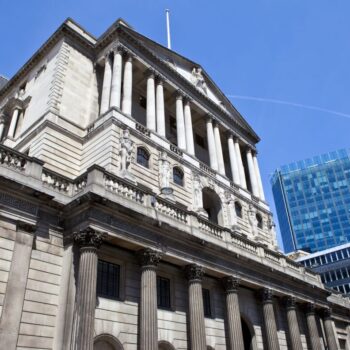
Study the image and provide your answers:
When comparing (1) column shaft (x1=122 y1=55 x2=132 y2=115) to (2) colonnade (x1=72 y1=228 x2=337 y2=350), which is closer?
(2) colonnade (x1=72 y1=228 x2=337 y2=350)

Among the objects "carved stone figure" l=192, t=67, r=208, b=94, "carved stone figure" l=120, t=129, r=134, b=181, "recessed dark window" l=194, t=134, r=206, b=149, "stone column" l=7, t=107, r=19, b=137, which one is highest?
"carved stone figure" l=192, t=67, r=208, b=94

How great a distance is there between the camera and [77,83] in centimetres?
3097

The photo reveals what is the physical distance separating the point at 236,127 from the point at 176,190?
17040 millimetres

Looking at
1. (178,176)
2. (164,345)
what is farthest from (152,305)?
(178,176)

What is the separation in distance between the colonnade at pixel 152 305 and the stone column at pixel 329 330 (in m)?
6.82

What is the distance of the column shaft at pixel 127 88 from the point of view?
29.5 m

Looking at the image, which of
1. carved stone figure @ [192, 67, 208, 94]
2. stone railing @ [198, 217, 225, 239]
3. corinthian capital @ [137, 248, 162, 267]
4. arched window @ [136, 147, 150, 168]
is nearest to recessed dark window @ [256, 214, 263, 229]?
stone railing @ [198, 217, 225, 239]

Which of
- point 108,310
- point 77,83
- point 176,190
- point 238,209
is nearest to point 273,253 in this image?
point 238,209

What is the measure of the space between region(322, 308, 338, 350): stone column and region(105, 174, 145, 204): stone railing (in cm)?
2229

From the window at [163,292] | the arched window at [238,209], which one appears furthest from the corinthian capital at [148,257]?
the arched window at [238,209]

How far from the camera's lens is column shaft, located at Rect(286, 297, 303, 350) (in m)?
28.3

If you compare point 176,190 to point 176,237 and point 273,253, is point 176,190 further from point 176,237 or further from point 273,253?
point 273,253

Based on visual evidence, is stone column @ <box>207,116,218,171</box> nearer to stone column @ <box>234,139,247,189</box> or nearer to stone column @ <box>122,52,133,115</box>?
stone column @ <box>234,139,247,189</box>

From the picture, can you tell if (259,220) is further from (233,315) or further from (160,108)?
(233,315)
